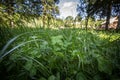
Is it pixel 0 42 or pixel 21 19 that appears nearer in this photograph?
pixel 0 42

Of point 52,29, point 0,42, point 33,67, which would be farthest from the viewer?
point 52,29

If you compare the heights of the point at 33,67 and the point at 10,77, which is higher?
the point at 33,67

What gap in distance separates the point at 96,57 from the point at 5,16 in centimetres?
196

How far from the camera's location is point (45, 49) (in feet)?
5.82

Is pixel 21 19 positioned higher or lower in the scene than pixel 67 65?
higher

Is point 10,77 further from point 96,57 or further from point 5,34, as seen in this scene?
point 96,57

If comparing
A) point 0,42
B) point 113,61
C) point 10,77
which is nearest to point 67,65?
point 113,61

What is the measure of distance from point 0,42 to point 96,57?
0.97 metres

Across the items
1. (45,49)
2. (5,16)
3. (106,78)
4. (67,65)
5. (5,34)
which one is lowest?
(106,78)

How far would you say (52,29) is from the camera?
2936 millimetres

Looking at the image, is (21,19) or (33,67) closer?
(33,67)

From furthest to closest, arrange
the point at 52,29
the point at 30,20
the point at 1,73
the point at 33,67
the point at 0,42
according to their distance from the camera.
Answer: the point at 52,29 → the point at 30,20 → the point at 0,42 → the point at 1,73 → the point at 33,67

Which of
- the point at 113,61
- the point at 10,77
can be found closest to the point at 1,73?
the point at 10,77

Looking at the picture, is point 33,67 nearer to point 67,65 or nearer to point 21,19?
point 67,65
